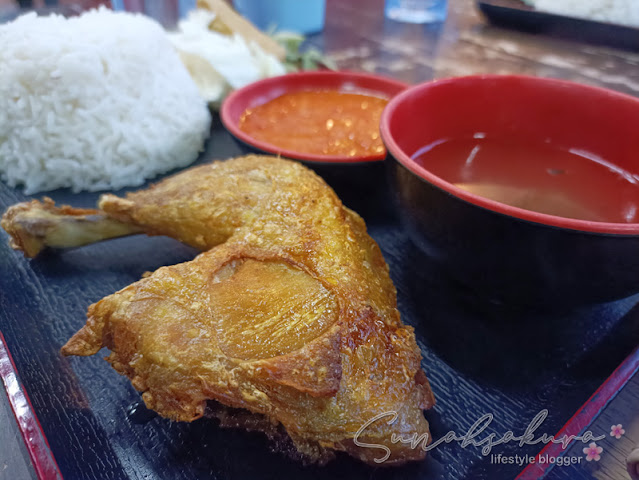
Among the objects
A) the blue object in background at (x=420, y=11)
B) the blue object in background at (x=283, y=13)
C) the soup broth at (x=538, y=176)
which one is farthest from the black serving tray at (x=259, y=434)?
the blue object in background at (x=420, y=11)

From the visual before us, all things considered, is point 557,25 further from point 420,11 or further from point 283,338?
point 283,338

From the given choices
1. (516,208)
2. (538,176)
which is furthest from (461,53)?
(516,208)

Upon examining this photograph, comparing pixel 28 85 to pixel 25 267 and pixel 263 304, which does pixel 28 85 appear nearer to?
pixel 25 267

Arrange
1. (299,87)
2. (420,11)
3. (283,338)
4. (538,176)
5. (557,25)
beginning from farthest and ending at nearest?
(420,11), (557,25), (299,87), (538,176), (283,338)

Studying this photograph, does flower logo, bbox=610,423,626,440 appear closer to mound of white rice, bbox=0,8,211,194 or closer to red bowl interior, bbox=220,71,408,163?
red bowl interior, bbox=220,71,408,163

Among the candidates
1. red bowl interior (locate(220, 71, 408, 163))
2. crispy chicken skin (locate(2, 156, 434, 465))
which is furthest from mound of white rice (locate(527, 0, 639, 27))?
crispy chicken skin (locate(2, 156, 434, 465))

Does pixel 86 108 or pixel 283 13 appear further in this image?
pixel 283 13
